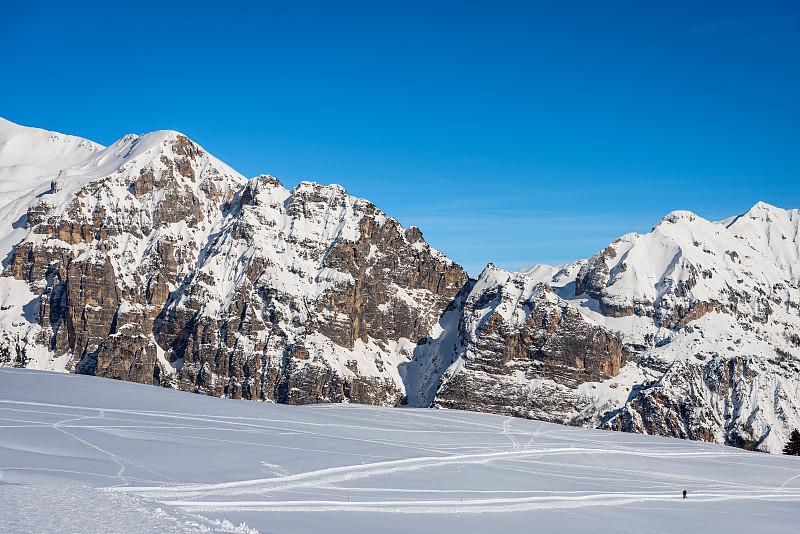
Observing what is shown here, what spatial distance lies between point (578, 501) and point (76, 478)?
63.2ft

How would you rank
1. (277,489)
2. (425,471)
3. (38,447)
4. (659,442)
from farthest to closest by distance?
(659,442), (425,471), (38,447), (277,489)

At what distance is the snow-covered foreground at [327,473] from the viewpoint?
2179 centimetres

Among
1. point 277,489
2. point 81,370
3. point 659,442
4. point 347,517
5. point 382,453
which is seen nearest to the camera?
point 347,517

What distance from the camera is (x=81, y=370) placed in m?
196

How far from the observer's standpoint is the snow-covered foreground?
21.8 meters

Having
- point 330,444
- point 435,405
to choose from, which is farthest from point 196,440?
point 435,405

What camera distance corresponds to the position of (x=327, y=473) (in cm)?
3148

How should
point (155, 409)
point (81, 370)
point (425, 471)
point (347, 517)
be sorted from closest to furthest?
point (347, 517) < point (425, 471) < point (155, 409) < point (81, 370)

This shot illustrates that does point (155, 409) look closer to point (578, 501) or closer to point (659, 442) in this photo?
point (578, 501)

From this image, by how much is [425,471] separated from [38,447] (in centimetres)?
1662

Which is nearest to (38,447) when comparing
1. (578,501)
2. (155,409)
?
(155,409)

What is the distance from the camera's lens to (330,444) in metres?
40.0

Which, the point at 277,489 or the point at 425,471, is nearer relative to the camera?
the point at 277,489

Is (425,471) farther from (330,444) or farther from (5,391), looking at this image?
(5,391)
